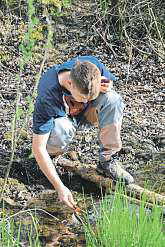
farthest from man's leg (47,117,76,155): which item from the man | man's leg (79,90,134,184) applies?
man's leg (79,90,134,184)

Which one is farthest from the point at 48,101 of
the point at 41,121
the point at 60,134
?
the point at 60,134

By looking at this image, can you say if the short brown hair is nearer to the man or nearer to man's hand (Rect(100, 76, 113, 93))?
the man

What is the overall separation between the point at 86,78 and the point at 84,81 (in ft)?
0.07

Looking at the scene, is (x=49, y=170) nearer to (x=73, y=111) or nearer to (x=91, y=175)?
(x=73, y=111)

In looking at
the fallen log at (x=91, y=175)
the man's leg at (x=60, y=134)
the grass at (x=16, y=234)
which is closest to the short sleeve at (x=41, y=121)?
the man's leg at (x=60, y=134)

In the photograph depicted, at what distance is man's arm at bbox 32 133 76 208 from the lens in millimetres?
3131

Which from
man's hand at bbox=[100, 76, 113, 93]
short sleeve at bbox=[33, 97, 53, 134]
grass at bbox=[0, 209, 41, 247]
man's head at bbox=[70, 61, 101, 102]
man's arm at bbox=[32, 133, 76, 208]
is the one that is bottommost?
grass at bbox=[0, 209, 41, 247]

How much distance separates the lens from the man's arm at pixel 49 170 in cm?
313

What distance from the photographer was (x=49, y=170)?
10.5 feet

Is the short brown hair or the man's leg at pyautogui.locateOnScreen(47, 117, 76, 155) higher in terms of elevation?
the short brown hair

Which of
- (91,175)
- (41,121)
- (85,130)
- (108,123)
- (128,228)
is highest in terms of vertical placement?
(41,121)

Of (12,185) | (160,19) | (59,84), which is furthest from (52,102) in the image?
(160,19)

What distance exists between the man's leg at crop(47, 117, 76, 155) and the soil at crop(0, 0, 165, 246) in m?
0.25

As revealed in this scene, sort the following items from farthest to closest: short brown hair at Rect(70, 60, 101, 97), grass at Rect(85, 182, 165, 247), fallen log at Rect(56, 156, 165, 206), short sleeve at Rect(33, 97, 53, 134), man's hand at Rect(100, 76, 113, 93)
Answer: fallen log at Rect(56, 156, 165, 206), man's hand at Rect(100, 76, 113, 93), short sleeve at Rect(33, 97, 53, 134), short brown hair at Rect(70, 60, 101, 97), grass at Rect(85, 182, 165, 247)
